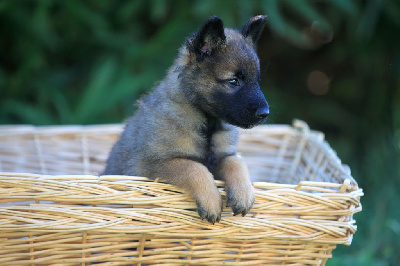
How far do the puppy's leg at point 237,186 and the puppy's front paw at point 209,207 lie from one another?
10 centimetres

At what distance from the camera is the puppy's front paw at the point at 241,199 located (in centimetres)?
268

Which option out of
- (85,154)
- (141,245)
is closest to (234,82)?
(141,245)

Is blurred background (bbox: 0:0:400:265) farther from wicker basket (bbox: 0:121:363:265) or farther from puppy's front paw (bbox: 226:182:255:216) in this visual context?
puppy's front paw (bbox: 226:182:255:216)

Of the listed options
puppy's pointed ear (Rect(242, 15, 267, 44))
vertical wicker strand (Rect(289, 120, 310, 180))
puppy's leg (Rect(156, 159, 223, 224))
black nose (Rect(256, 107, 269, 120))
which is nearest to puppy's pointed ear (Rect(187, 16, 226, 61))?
puppy's pointed ear (Rect(242, 15, 267, 44))

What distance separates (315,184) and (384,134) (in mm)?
3846

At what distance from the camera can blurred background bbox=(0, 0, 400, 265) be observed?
18.5 feet

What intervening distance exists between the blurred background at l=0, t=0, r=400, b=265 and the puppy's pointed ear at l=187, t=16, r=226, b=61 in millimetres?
2408

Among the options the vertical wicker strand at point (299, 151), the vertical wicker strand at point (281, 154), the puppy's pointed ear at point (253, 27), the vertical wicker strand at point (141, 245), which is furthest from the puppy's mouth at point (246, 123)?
the vertical wicker strand at point (281, 154)

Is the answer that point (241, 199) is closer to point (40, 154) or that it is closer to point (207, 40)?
point (207, 40)

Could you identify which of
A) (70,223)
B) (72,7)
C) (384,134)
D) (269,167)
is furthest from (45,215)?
(384,134)

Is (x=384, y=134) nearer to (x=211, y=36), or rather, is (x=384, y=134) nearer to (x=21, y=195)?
(x=211, y=36)

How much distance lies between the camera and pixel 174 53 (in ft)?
17.7

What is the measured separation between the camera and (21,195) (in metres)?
2.59

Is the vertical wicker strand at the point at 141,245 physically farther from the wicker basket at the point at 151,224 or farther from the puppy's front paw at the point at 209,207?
the puppy's front paw at the point at 209,207
